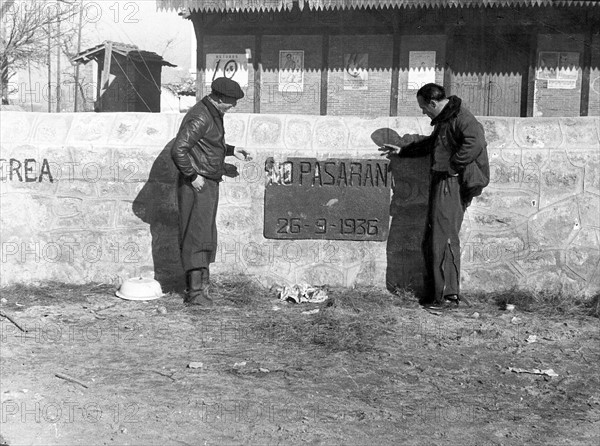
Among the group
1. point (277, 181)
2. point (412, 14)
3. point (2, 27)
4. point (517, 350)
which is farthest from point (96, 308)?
point (2, 27)

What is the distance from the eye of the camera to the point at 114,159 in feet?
23.1

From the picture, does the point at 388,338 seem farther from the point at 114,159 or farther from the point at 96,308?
the point at 114,159

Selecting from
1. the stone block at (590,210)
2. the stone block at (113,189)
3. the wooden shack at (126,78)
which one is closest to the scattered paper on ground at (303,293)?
the stone block at (113,189)

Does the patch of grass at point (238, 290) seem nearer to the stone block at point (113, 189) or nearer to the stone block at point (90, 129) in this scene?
the stone block at point (113, 189)

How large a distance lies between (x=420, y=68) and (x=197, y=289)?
12.9 meters

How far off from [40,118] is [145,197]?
1.27 metres

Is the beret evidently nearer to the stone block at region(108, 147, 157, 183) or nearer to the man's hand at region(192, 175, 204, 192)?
the man's hand at region(192, 175, 204, 192)

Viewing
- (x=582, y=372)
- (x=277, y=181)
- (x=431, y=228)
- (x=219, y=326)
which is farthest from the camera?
(x=277, y=181)

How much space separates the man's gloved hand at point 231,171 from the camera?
A: 6.94 metres

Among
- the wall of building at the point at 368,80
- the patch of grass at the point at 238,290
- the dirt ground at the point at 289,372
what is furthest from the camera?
the wall of building at the point at 368,80

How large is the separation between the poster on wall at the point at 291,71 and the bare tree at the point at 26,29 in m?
5.79

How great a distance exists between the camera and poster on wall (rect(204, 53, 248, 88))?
18.8 metres

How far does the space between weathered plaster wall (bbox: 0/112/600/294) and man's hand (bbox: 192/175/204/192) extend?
0.75 metres

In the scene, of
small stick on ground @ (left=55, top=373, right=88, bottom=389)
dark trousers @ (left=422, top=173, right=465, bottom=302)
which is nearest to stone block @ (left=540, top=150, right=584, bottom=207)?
dark trousers @ (left=422, top=173, right=465, bottom=302)
